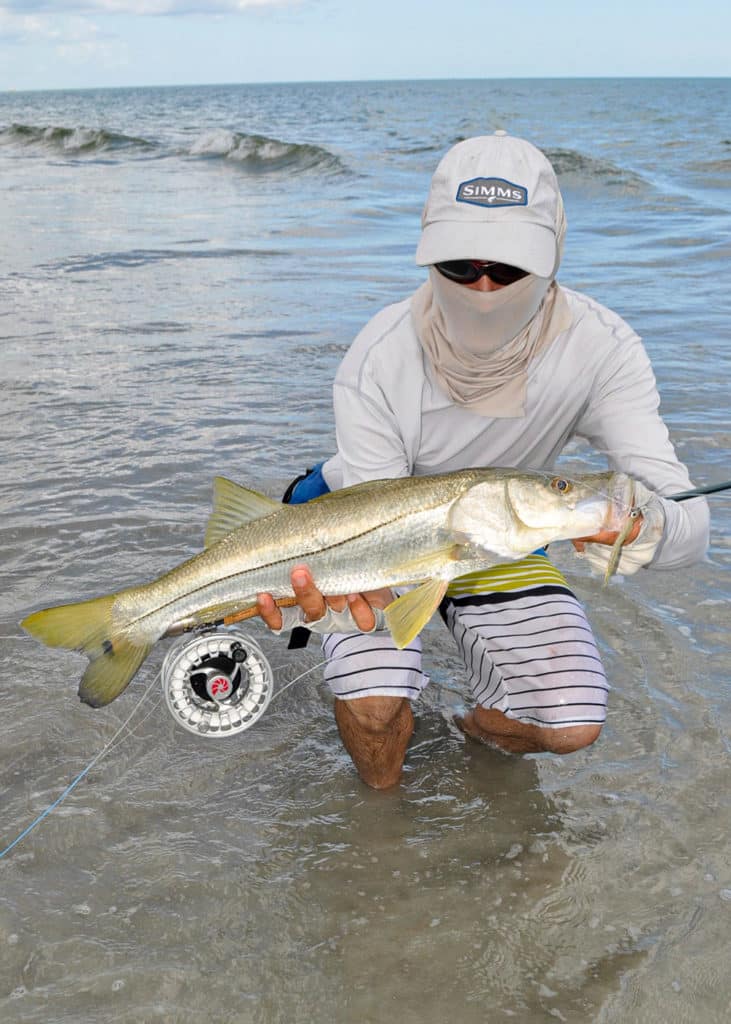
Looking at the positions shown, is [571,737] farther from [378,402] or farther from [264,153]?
[264,153]

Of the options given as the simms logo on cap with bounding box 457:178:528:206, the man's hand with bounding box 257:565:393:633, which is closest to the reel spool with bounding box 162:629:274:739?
the man's hand with bounding box 257:565:393:633

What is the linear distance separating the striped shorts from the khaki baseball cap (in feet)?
3.90

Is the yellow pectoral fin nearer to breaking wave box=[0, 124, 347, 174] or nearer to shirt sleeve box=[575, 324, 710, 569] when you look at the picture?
shirt sleeve box=[575, 324, 710, 569]

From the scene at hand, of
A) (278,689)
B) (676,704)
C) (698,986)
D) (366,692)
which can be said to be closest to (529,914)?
(698,986)

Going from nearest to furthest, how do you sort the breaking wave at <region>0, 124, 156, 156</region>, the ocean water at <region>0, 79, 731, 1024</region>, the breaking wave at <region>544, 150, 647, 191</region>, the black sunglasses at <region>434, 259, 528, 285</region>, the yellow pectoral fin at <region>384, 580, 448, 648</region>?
the ocean water at <region>0, 79, 731, 1024</region>
the yellow pectoral fin at <region>384, 580, 448, 648</region>
the black sunglasses at <region>434, 259, 528, 285</region>
the breaking wave at <region>544, 150, 647, 191</region>
the breaking wave at <region>0, 124, 156, 156</region>

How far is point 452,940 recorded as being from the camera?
112 inches

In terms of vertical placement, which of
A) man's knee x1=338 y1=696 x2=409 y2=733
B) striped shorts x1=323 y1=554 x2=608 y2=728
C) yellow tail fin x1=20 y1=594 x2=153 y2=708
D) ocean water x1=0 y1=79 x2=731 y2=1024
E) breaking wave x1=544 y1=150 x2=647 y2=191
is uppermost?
breaking wave x1=544 y1=150 x2=647 y2=191

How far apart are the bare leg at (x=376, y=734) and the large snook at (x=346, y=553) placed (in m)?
0.47

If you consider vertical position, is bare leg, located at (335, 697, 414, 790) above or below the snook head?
below

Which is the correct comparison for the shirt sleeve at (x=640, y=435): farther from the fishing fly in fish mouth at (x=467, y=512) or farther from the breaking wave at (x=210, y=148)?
the breaking wave at (x=210, y=148)

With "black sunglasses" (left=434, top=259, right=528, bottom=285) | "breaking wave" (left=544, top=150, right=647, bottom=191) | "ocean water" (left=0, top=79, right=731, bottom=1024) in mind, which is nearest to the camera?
"ocean water" (left=0, top=79, right=731, bottom=1024)

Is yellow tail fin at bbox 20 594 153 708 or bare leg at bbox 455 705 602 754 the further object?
bare leg at bbox 455 705 602 754

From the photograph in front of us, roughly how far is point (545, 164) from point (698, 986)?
2.54 m

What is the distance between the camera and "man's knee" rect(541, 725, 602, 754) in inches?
132
